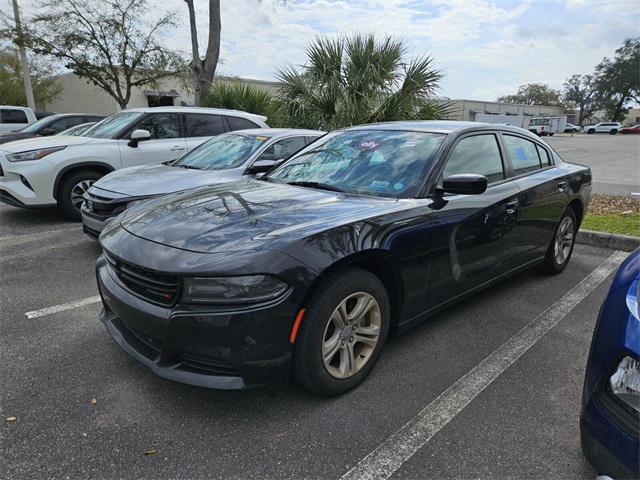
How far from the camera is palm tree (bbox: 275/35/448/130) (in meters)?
9.31

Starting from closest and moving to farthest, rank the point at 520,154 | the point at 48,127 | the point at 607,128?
the point at 520,154, the point at 48,127, the point at 607,128

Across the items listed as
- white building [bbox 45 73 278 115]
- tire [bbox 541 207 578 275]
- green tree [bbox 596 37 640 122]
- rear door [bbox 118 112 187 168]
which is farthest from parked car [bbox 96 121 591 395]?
green tree [bbox 596 37 640 122]

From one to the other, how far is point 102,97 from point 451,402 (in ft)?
115

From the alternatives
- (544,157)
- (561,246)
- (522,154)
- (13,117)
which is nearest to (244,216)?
(522,154)

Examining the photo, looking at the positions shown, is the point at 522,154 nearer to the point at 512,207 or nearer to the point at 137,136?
the point at 512,207

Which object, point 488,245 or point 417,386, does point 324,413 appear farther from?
point 488,245

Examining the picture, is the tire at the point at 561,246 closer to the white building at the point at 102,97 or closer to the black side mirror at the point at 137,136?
the black side mirror at the point at 137,136

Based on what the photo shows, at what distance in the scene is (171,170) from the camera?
5469 millimetres

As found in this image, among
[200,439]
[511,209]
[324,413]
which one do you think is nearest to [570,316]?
[511,209]

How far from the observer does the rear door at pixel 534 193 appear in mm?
3838

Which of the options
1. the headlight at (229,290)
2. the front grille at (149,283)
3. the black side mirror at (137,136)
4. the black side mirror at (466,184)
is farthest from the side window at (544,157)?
the black side mirror at (137,136)

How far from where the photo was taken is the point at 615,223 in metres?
6.27

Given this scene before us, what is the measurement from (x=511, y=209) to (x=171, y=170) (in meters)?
3.90

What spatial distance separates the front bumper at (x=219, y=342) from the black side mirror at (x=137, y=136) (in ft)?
16.2
